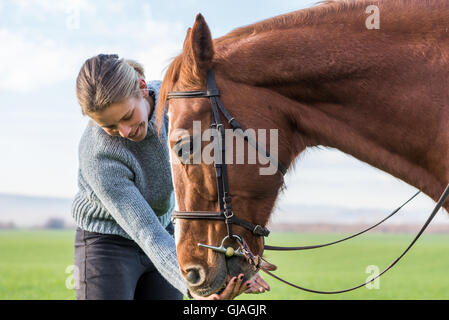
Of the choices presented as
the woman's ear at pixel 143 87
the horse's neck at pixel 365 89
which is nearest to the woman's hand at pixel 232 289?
the horse's neck at pixel 365 89

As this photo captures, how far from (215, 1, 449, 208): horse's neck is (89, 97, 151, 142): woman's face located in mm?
863

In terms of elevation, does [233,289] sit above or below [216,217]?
below

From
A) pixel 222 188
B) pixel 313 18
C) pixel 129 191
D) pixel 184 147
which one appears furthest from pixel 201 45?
pixel 129 191

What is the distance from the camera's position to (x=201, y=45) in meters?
2.82

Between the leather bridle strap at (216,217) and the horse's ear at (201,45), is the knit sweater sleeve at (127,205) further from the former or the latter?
the horse's ear at (201,45)

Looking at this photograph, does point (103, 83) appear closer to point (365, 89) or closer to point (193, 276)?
point (193, 276)

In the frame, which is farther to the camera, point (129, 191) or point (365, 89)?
point (129, 191)

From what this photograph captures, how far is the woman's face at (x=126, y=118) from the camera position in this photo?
3.27 m

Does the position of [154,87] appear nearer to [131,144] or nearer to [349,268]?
[131,144]

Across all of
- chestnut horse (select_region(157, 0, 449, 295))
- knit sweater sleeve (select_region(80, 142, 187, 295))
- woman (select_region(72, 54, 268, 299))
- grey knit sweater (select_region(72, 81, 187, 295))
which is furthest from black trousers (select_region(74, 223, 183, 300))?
chestnut horse (select_region(157, 0, 449, 295))

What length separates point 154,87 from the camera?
151 inches

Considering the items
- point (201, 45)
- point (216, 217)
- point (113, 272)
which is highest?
point (201, 45)

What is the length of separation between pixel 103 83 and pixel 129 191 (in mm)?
844

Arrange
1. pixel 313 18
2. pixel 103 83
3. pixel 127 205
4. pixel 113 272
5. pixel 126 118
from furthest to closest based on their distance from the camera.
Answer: pixel 113 272 → pixel 127 205 → pixel 126 118 → pixel 103 83 → pixel 313 18
